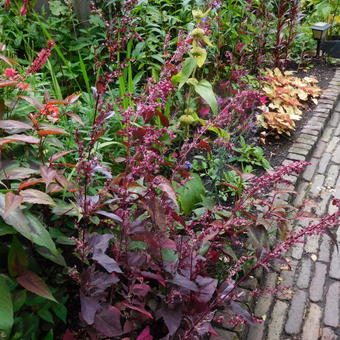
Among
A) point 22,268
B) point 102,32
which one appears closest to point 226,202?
point 22,268

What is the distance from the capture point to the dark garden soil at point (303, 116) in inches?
149

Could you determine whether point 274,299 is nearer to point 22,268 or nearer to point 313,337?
point 313,337

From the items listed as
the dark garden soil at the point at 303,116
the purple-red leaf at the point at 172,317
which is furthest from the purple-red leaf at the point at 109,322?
the dark garden soil at the point at 303,116

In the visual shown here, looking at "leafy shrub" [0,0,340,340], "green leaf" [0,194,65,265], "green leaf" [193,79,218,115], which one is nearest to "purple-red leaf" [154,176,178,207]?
"leafy shrub" [0,0,340,340]

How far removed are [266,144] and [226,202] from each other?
1117 millimetres

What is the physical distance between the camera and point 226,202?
306cm

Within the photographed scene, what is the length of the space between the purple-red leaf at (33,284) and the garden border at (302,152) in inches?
38.6

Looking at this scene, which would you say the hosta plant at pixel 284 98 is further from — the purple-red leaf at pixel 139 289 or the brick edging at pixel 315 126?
the purple-red leaf at pixel 139 289

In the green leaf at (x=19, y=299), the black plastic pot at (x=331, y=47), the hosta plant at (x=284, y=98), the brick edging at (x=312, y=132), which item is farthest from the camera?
the black plastic pot at (x=331, y=47)

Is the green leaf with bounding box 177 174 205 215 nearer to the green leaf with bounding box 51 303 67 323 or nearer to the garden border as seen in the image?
the garden border

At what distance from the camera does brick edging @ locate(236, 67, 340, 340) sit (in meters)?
3.29

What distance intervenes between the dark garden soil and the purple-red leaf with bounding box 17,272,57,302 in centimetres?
250

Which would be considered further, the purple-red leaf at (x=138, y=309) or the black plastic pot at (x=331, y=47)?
the black plastic pot at (x=331, y=47)

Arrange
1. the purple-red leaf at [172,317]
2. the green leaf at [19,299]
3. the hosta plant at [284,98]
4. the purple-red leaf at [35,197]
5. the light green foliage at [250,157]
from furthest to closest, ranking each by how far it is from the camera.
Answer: the hosta plant at [284,98]
the light green foliage at [250,157]
the purple-red leaf at [172,317]
the green leaf at [19,299]
the purple-red leaf at [35,197]
